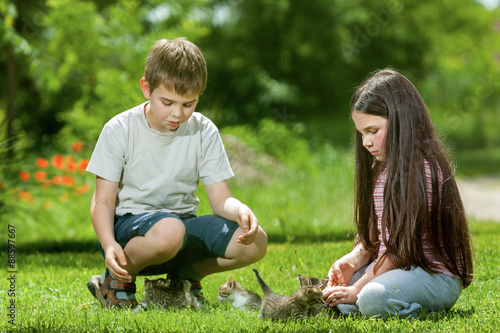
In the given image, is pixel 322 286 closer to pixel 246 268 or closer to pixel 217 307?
pixel 217 307

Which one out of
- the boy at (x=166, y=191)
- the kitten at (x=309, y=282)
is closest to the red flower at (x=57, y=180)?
the boy at (x=166, y=191)

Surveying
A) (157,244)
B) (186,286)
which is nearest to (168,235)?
(157,244)

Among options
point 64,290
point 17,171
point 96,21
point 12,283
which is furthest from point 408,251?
point 96,21

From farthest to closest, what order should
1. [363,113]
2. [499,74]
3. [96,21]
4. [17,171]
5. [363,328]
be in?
[499,74] → [96,21] → [17,171] → [363,113] → [363,328]

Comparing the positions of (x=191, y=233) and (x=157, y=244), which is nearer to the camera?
(x=157, y=244)

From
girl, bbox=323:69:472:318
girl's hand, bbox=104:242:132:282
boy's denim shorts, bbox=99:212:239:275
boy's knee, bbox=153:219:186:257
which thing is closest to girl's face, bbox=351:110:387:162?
girl, bbox=323:69:472:318

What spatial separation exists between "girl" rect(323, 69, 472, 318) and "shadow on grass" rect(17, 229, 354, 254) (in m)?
2.45

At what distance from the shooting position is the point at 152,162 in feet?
11.0

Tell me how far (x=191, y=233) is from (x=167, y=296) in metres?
0.38

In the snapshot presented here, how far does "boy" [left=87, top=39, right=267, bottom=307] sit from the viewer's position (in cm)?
313

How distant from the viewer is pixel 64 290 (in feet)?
11.9

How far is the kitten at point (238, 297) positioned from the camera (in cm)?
338

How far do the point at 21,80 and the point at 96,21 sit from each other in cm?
452

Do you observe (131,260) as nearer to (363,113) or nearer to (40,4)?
(363,113)
